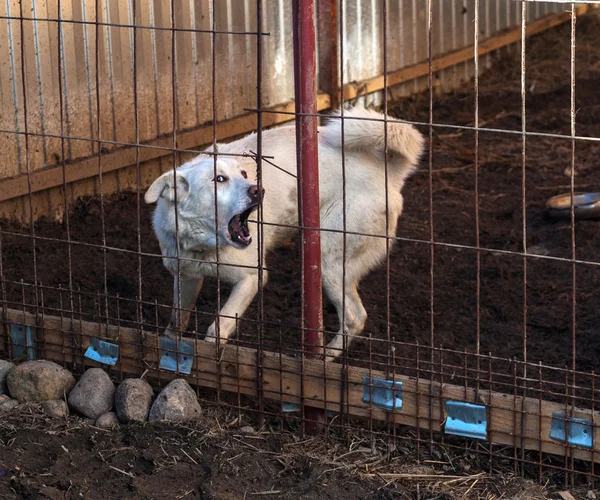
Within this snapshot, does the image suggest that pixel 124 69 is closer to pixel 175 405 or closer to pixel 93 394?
pixel 93 394

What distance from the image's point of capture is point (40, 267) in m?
6.22

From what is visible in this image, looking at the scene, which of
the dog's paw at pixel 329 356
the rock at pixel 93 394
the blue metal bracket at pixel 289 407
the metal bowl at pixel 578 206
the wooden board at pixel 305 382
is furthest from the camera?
the metal bowl at pixel 578 206

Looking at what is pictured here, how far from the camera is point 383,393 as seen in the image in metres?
4.13

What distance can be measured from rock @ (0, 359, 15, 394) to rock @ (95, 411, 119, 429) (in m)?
0.56

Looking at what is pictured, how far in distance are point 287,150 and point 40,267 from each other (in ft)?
6.32

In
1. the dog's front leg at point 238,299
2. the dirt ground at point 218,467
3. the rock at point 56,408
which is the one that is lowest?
the dirt ground at point 218,467

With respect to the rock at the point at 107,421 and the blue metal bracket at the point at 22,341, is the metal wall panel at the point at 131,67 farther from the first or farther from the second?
the rock at the point at 107,421

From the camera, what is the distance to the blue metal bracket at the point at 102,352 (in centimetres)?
465

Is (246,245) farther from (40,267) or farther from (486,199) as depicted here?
(486,199)

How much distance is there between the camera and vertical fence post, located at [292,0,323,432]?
3.96 metres

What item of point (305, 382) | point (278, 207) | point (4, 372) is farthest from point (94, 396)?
point (278, 207)

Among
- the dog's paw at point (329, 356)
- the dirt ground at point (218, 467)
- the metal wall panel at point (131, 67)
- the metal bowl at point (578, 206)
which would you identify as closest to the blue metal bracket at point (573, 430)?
the dirt ground at point (218, 467)

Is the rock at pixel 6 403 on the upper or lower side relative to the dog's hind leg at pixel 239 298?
lower

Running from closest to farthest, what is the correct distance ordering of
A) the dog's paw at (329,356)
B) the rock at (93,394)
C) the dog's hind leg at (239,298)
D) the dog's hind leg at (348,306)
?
the dog's paw at (329,356), the rock at (93,394), the dog's hind leg at (239,298), the dog's hind leg at (348,306)
